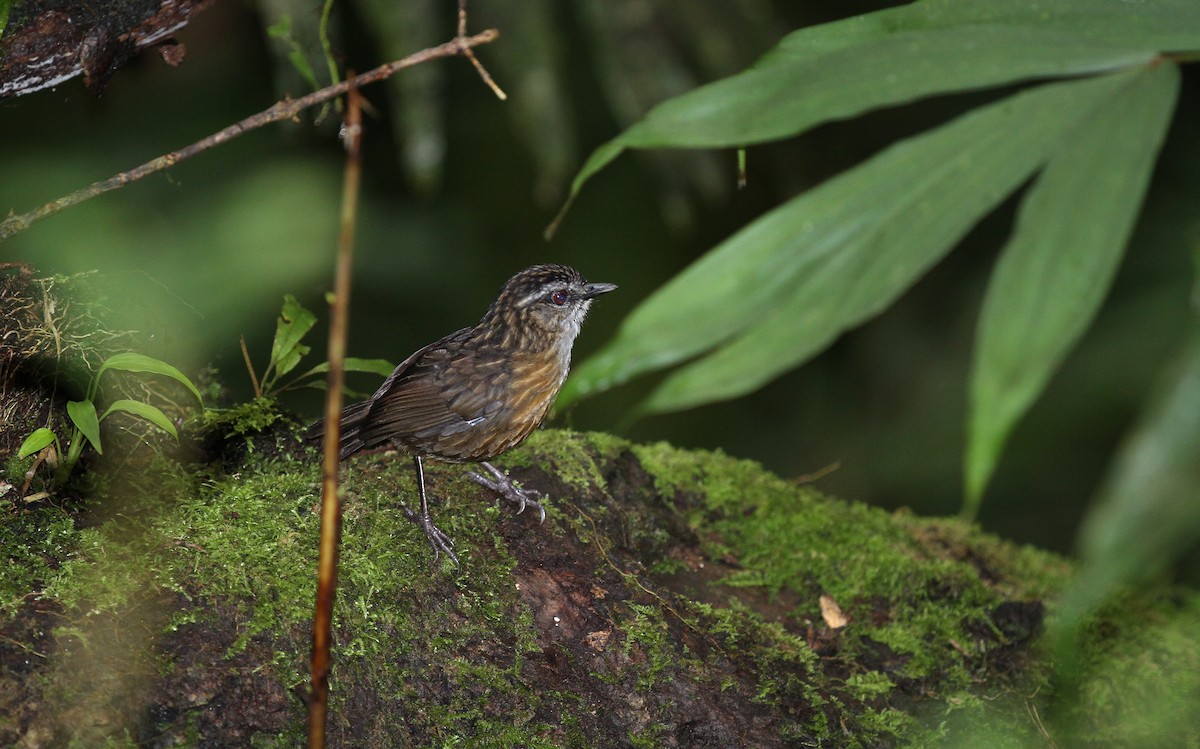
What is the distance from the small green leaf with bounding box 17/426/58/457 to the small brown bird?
0.74 meters

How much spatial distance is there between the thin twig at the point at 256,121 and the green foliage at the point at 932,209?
2.04ft

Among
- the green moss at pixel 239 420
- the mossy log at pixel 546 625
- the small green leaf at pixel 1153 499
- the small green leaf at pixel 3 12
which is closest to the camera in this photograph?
the small green leaf at pixel 1153 499

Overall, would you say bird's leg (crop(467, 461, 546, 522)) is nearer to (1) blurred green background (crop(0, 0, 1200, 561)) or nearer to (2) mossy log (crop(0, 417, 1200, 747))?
(2) mossy log (crop(0, 417, 1200, 747))

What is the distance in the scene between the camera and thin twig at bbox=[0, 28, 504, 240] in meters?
1.88

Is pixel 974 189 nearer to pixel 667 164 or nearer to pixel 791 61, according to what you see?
pixel 791 61

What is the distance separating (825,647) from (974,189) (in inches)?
87.3

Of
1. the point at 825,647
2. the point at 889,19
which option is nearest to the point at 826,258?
the point at 889,19

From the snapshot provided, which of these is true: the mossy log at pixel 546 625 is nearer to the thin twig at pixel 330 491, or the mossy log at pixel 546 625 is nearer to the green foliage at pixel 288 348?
the green foliage at pixel 288 348

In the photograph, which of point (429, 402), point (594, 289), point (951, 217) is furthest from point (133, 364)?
point (951, 217)

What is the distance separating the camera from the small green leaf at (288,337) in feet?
10.5

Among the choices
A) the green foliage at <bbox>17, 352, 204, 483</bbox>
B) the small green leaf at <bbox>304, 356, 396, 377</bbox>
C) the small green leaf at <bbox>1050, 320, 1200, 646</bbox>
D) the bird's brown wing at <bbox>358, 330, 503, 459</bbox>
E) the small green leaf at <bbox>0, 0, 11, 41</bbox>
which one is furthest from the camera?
the small green leaf at <bbox>304, 356, 396, 377</bbox>

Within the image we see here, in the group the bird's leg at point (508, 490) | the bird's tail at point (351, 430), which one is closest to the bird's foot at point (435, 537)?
the bird's leg at point (508, 490)

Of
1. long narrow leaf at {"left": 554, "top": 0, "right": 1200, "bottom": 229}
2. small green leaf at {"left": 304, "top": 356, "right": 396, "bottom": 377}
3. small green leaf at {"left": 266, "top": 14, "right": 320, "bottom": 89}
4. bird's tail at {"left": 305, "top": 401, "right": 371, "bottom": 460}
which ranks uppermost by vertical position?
small green leaf at {"left": 266, "top": 14, "right": 320, "bottom": 89}

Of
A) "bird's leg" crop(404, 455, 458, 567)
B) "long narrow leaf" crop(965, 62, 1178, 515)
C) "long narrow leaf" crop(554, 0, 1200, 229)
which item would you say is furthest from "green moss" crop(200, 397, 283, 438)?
"long narrow leaf" crop(965, 62, 1178, 515)
